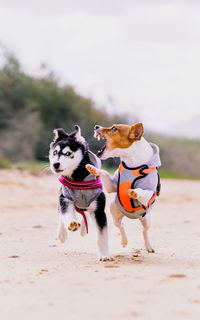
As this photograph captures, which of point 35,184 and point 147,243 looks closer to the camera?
point 147,243

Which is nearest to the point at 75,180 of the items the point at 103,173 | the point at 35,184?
the point at 103,173

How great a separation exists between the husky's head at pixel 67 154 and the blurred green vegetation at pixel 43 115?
1930 cm

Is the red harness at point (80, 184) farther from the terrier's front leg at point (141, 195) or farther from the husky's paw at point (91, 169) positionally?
the terrier's front leg at point (141, 195)

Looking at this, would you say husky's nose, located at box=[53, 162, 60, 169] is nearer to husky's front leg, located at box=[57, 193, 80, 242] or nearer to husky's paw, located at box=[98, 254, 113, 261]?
husky's front leg, located at box=[57, 193, 80, 242]

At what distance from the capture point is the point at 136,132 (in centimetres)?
522

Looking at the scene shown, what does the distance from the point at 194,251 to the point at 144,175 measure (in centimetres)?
130

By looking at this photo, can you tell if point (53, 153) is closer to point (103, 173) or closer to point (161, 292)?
point (103, 173)

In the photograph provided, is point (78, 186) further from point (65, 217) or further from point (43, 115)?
point (43, 115)

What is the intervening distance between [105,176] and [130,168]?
0.88 ft

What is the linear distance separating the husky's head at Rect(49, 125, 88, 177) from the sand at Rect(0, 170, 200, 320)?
0.97 m

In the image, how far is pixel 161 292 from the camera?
12.6ft

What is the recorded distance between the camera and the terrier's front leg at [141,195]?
16.5ft

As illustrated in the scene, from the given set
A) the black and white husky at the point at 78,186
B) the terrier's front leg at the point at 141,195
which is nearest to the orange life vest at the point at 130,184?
the terrier's front leg at the point at 141,195

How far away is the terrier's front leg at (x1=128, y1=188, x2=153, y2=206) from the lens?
16.5ft
